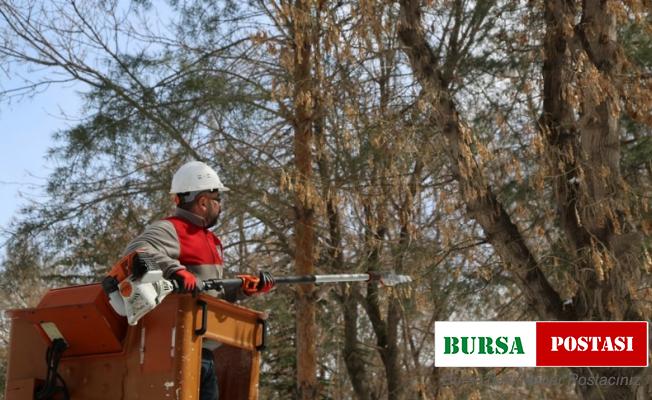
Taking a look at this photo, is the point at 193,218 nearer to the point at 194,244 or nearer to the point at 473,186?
the point at 194,244

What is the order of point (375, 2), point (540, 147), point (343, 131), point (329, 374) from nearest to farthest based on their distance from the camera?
point (540, 147) < point (375, 2) < point (343, 131) < point (329, 374)

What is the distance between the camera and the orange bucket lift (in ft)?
15.8

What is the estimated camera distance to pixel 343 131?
1170cm

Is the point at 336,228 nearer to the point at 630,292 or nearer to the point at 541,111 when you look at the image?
the point at 541,111

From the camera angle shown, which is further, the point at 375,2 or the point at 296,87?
the point at 296,87

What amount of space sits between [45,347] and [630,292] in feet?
20.0

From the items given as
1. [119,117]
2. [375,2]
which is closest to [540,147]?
[375,2]

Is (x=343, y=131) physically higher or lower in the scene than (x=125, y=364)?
higher

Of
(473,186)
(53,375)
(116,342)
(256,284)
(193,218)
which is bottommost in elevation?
(53,375)

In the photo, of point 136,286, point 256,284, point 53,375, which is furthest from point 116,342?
Answer: point 256,284

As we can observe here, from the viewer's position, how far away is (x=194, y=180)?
5574 millimetres

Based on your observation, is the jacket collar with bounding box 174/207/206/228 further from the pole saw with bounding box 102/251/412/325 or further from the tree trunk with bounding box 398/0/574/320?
the tree trunk with bounding box 398/0/574/320

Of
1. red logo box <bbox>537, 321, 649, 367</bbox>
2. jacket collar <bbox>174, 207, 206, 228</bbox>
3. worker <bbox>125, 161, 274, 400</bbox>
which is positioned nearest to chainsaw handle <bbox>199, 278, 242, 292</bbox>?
worker <bbox>125, 161, 274, 400</bbox>

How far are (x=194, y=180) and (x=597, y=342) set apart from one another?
18.7 ft
